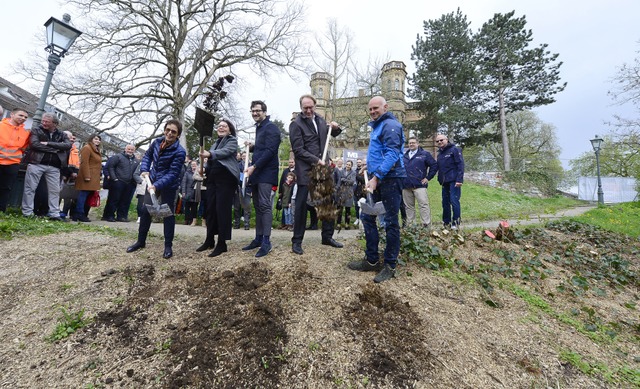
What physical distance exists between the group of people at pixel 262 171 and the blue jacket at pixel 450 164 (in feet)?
0.07

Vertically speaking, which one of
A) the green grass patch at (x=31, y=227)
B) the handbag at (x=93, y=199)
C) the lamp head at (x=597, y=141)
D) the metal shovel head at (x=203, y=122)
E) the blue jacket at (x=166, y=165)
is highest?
the lamp head at (x=597, y=141)

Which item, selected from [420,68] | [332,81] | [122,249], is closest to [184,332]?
[122,249]

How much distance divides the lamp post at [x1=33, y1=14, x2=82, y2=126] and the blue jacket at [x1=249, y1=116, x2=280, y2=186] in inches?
226

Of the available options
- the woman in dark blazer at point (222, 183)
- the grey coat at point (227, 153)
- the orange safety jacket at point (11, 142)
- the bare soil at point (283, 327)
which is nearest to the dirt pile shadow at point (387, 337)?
the bare soil at point (283, 327)

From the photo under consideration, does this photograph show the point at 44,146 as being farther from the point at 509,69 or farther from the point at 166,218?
the point at 509,69

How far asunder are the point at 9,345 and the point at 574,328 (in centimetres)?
538

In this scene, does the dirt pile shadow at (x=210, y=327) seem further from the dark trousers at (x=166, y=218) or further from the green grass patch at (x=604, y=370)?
the green grass patch at (x=604, y=370)

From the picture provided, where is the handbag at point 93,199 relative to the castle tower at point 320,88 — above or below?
below

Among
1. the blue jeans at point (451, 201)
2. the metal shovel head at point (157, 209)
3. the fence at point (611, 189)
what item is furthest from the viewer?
the fence at point (611, 189)

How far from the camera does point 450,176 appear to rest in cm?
643

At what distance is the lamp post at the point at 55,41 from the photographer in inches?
260

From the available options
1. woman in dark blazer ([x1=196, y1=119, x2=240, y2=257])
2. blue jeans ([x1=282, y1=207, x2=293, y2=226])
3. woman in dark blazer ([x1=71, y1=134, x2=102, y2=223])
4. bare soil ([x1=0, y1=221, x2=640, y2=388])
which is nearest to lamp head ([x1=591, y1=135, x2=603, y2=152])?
bare soil ([x1=0, y1=221, x2=640, y2=388])

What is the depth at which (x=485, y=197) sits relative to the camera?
1684 centimetres

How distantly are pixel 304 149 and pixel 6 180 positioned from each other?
639 centimetres
